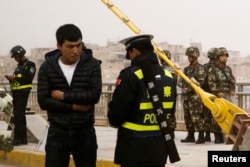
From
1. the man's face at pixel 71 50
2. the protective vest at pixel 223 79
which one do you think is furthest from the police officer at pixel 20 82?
the man's face at pixel 71 50

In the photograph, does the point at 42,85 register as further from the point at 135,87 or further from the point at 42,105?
the point at 135,87

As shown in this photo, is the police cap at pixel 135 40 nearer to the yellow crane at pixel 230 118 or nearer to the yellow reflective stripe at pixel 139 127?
the yellow reflective stripe at pixel 139 127

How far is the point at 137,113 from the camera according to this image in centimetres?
518

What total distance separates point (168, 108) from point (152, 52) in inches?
17.4

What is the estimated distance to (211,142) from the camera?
38.0ft

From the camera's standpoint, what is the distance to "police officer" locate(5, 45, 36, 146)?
426 inches

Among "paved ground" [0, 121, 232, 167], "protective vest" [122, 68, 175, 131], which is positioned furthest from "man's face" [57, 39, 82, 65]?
"paved ground" [0, 121, 232, 167]

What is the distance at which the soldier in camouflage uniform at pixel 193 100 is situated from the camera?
11234 millimetres

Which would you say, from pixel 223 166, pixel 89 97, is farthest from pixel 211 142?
pixel 89 97

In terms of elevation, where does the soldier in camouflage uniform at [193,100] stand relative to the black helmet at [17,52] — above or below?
below

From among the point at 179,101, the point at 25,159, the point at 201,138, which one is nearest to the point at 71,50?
the point at 25,159

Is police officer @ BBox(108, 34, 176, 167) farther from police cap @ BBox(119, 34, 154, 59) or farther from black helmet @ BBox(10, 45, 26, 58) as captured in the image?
black helmet @ BBox(10, 45, 26, 58)

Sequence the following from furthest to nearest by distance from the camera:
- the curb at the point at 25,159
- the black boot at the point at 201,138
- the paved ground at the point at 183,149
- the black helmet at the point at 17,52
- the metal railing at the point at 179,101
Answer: the metal railing at the point at 179,101 → the black boot at the point at 201,138 → the black helmet at the point at 17,52 → the curb at the point at 25,159 → the paved ground at the point at 183,149

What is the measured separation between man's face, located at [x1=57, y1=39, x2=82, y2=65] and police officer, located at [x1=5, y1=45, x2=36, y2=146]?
5.23 meters
